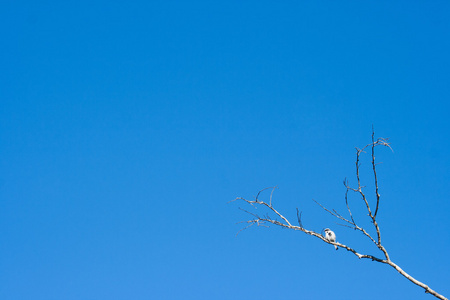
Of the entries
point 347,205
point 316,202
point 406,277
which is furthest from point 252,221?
point 406,277

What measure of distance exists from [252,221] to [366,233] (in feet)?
6.25

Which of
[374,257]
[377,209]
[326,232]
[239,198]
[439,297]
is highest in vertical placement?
[326,232]

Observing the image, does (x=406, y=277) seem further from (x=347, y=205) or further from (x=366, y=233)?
(x=347, y=205)

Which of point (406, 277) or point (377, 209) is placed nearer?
point (406, 277)

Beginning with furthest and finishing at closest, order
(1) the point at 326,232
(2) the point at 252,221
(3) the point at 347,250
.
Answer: (1) the point at 326,232 < (2) the point at 252,221 < (3) the point at 347,250

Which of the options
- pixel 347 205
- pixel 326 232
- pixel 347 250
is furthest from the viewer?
pixel 326 232

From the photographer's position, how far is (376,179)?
21.6ft

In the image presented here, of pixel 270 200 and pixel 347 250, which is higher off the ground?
pixel 270 200

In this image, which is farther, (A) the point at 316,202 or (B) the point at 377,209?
(A) the point at 316,202

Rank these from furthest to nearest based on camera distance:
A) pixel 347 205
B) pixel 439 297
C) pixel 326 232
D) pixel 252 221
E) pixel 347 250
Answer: pixel 326 232 → pixel 252 221 → pixel 347 205 → pixel 347 250 → pixel 439 297

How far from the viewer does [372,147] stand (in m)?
6.77

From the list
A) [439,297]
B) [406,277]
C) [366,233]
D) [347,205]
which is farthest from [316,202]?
[439,297]

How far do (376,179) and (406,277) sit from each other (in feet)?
4.69

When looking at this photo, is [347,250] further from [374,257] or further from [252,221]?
[252,221]
